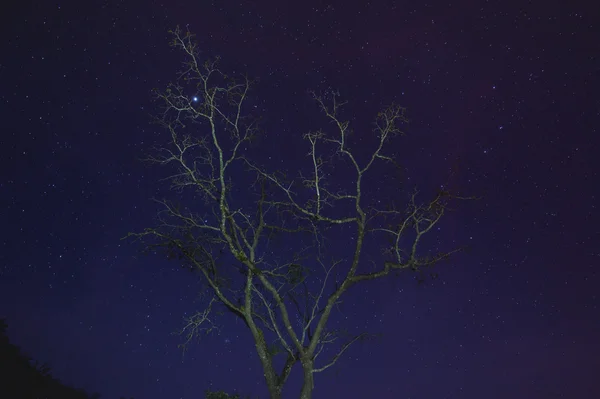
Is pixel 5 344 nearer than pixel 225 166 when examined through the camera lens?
No

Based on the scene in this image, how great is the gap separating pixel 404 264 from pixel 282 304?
3806 mm

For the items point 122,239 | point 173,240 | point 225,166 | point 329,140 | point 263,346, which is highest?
point 329,140

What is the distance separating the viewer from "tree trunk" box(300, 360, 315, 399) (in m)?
12.9

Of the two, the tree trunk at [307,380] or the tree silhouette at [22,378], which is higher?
the tree silhouette at [22,378]

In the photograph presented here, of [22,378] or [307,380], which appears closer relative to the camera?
[307,380]

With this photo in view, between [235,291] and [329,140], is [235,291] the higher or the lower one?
the lower one

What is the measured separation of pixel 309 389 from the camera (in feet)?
42.6

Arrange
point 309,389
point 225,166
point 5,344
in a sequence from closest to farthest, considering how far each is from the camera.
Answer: point 309,389, point 225,166, point 5,344

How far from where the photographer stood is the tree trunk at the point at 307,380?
12.9m

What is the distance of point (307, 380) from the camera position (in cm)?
1311

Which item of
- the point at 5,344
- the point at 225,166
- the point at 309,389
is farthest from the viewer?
the point at 5,344

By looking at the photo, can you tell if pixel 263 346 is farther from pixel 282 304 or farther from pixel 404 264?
pixel 404 264

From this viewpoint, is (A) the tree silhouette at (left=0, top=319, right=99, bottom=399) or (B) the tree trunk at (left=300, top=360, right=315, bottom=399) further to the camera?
(A) the tree silhouette at (left=0, top=319, right=99, bottom=399)

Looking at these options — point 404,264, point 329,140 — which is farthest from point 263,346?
point 329,140
